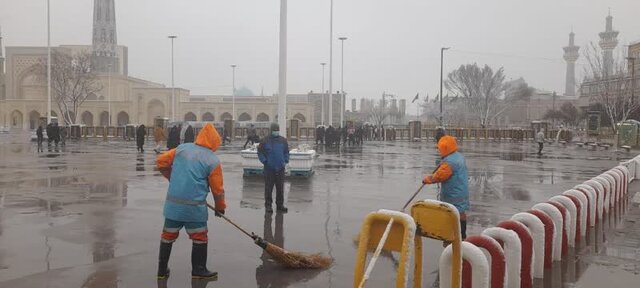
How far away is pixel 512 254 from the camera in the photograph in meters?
5.41

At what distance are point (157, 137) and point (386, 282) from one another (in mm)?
23205

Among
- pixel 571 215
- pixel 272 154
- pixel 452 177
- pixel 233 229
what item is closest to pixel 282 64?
pixel 272 154

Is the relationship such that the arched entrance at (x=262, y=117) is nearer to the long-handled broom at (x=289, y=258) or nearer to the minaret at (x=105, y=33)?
the minaret at (x=105, y=33)

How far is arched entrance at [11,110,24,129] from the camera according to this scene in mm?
86188

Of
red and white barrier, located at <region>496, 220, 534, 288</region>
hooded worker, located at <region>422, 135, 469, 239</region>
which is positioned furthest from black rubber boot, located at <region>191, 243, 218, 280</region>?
red and white barrier, located at <region>496, 220, 534, 288</region>

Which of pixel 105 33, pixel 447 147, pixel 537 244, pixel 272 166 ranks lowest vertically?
pixel 537 244

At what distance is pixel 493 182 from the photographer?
16.0 metres

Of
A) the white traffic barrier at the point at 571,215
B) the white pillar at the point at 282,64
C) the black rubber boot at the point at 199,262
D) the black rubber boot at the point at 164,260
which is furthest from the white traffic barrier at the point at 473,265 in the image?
the white pillar at the point at 282,64

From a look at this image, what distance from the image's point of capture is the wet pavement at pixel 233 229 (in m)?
6.07

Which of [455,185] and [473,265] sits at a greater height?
[455,185]

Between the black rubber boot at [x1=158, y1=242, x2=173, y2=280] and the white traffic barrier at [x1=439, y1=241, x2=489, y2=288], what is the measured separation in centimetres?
280

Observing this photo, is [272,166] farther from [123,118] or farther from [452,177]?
→ [123,118]

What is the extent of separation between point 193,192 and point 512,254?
3.18 m

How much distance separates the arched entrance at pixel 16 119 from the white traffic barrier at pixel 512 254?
9332 cm
